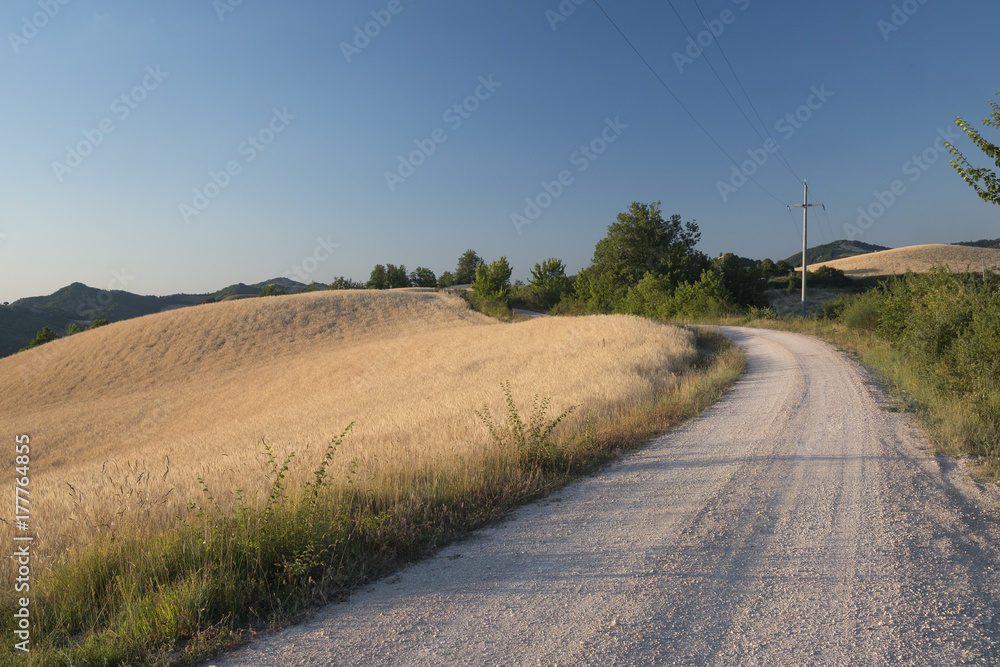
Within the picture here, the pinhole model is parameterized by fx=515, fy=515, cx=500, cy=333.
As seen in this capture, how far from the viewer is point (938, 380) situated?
9938mm

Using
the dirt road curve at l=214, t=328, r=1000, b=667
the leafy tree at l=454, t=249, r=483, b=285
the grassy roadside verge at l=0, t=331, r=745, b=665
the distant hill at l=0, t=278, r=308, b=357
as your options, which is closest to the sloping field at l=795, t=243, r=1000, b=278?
the leafy tree at l=454, t=249, r=483, b=285

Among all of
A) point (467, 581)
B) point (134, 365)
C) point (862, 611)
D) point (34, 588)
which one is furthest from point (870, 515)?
point (134, 365)

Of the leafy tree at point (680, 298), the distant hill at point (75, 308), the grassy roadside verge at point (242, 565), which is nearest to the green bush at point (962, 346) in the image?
the grassy roadside verge at point (242, 565)

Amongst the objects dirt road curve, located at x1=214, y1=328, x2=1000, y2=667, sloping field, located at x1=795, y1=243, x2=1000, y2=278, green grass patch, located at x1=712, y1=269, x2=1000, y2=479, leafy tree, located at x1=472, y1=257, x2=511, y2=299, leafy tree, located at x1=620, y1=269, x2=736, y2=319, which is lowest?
dirt road curve, located at x1=214, y1=328, x2=1000, y2=667

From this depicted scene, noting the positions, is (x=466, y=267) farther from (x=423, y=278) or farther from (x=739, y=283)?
(x=739, y=283)

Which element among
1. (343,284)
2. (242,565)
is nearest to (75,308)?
(343,284)

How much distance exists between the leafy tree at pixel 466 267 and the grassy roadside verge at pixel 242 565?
369 ft

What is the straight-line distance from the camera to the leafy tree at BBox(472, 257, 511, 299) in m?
62.6

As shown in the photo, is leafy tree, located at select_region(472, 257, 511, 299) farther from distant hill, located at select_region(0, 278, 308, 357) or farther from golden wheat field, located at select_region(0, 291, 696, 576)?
distant hill, located at select_region(0, 278, 308, 357)

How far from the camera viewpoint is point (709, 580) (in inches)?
147

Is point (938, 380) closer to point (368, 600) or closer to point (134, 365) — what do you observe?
point (368, 600)

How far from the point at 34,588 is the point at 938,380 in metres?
13.4

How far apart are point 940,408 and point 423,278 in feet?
354

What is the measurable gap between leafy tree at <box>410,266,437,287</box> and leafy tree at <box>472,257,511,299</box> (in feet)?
160
